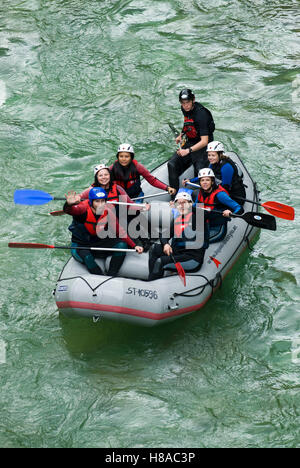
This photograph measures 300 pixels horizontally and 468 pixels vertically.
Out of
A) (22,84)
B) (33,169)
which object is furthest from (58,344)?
(22,84)

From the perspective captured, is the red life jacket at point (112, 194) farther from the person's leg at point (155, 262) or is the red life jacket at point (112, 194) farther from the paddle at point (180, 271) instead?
the paddle at point (180, 271)

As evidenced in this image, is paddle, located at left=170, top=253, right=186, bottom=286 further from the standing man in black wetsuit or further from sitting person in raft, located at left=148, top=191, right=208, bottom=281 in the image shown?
the standing man in black wetsuit

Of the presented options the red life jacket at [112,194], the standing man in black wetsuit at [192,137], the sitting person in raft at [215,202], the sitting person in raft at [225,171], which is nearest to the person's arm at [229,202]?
the sitting person in raft at [215,202]

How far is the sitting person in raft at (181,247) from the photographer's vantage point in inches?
257

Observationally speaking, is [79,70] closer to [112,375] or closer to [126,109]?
[126,109]

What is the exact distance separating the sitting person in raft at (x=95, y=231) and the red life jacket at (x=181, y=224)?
41cm

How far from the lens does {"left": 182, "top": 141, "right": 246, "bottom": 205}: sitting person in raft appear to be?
7184 mm

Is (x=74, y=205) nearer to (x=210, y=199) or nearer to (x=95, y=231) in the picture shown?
(x=95, y=231)

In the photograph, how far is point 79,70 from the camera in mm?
12086

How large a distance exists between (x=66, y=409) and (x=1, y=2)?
36.4 ft

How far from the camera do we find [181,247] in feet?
21.7

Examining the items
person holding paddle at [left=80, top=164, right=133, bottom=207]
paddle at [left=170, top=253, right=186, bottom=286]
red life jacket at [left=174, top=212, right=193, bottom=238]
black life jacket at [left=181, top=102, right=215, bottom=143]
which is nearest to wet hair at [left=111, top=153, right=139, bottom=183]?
person holding paddle at [left=80, top=164, right=133, bottom=207]

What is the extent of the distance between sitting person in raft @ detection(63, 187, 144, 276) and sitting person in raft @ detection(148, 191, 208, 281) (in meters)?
0.22
